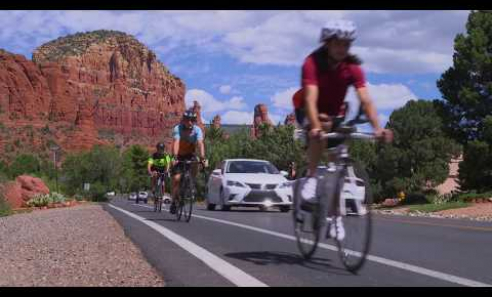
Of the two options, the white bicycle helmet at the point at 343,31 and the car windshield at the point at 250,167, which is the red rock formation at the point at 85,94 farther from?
the white bicycle helmet at the point at 343,31

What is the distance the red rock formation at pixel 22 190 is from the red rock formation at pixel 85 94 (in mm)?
90556

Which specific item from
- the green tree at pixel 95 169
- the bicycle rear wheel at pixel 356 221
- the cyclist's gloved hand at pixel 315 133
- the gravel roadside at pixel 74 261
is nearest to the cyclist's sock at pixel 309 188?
the bicycle rear wheel at pixel 356 221

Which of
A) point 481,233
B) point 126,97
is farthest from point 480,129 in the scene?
point 126,97

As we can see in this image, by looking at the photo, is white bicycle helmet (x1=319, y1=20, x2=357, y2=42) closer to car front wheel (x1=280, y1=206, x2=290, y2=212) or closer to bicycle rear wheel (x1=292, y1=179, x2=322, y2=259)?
bicycle rear wheel (x1=292, y1=179, x2=322, y2=259)

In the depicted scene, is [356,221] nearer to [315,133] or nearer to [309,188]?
[309,188]

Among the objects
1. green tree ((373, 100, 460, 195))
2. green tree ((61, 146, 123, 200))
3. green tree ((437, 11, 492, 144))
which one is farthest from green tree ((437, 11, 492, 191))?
Result: green tree ((61, 146, 123, 200))

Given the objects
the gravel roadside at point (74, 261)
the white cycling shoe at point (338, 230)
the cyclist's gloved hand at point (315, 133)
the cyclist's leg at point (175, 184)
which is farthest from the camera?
the cyclist's leg at point (175, 184)

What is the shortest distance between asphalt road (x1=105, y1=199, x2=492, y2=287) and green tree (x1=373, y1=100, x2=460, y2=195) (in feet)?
119

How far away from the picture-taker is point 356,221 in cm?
605

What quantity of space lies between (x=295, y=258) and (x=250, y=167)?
1185cm

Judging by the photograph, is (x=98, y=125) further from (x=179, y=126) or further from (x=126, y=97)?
(x=179, y=126)

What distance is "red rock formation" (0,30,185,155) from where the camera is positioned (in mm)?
148750

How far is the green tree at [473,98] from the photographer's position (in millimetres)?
35750

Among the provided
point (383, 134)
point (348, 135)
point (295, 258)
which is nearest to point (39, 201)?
point (295, 258)
